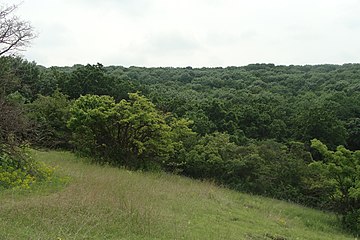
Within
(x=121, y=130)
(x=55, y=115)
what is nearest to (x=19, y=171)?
(x=121, y=130)

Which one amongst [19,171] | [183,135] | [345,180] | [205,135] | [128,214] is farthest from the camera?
[205,135]

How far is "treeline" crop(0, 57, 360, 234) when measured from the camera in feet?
61.8

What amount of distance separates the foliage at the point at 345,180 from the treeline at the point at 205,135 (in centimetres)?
4

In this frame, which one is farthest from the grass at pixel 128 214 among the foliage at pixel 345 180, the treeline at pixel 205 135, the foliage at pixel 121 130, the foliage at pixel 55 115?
the foliage at pixel 55 115

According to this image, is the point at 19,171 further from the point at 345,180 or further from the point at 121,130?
the point at 345,180

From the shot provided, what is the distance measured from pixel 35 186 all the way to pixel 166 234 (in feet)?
17.2

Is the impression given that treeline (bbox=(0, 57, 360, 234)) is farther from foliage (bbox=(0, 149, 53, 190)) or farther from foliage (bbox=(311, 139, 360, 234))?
foliage (bbox=(0, 149, 53, 190))

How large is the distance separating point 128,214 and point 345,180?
1232cm

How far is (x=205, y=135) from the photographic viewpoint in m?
27.7

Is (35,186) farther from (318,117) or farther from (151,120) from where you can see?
(318,117)

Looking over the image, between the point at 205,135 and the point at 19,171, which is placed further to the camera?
the point at 205,135

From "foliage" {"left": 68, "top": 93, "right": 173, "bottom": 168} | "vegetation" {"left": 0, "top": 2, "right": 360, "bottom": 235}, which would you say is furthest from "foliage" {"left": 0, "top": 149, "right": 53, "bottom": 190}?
"foliage" {"left": 68, "top": 93, "right": 173, "bottom": 168}

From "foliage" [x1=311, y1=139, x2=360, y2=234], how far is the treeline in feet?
0.15

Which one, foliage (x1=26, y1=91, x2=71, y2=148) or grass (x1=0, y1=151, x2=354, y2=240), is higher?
foliage (x1=26, y1=91, x2=71, y2=148)
